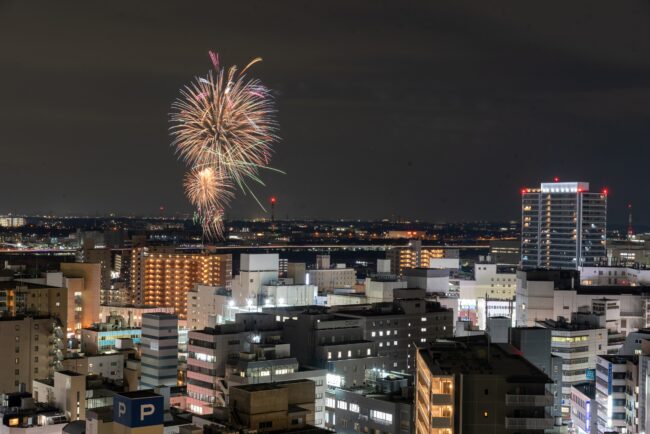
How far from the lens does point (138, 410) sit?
1230cm

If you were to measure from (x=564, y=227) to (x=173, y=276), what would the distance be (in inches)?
749

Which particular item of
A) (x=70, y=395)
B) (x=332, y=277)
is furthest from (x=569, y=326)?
(x=332, y=277)

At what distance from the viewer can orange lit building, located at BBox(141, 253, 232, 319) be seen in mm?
48312

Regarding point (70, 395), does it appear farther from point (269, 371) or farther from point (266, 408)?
point (266, 408)

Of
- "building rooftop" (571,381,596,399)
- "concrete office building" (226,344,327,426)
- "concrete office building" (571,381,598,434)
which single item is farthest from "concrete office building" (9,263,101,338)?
"concrete office building" (571,381,598,434)

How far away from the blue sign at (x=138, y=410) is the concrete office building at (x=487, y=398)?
11.4ft

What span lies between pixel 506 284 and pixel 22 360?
2310 centimetres

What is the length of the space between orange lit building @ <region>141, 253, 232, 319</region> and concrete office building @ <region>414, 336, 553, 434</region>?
35.6m

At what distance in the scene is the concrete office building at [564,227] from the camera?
47.0 metres

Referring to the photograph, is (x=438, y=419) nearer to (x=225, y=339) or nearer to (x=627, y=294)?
(x=225, y=339)

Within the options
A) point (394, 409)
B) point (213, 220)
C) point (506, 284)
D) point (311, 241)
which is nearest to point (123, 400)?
point (394, 409)

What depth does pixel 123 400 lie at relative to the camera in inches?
488

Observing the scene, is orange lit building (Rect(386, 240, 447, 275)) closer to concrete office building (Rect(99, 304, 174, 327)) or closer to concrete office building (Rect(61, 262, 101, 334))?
concrete office building (Rect(99, 304, 174, 327))

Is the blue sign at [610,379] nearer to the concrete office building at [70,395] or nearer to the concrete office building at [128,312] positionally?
the concrete office building at [70,395]
